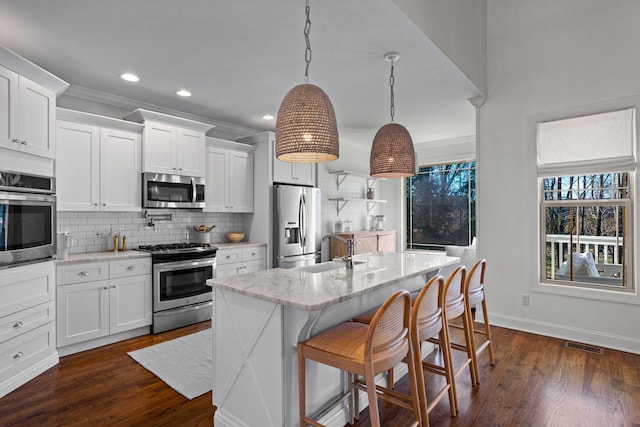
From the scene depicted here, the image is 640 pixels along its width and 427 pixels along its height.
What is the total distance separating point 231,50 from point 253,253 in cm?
271

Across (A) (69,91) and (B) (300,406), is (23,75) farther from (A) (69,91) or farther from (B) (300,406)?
(B) (300,406)

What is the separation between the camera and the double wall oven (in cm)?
384

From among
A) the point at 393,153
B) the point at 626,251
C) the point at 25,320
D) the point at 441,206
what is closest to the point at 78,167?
the point at 25,320

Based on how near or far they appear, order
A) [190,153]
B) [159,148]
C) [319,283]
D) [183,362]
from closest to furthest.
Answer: [319,283] < [183,362] < [159,148] < [190,153]

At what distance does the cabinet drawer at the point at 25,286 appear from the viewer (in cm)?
254

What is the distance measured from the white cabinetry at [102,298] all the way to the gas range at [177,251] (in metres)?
0.13

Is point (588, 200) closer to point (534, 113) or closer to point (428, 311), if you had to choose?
point (534, 113)

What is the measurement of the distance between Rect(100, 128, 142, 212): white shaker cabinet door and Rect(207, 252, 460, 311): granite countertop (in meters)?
2.34

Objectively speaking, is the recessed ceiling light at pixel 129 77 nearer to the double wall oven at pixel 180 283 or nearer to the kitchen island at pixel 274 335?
the double wall oven at pixel 180 283

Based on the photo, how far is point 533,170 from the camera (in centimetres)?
387

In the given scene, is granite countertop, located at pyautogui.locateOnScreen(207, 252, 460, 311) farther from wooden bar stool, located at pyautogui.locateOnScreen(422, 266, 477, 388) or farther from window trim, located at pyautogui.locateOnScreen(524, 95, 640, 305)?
window trim, located at pyautogui.locateOnScreen(524, 95, 640, 305)

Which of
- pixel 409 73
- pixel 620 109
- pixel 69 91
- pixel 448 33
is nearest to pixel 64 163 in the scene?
pixel 69 91

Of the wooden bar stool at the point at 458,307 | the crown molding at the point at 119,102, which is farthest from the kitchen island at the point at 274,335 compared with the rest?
the crown molding at the point at 119,102

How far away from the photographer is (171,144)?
4.21m
